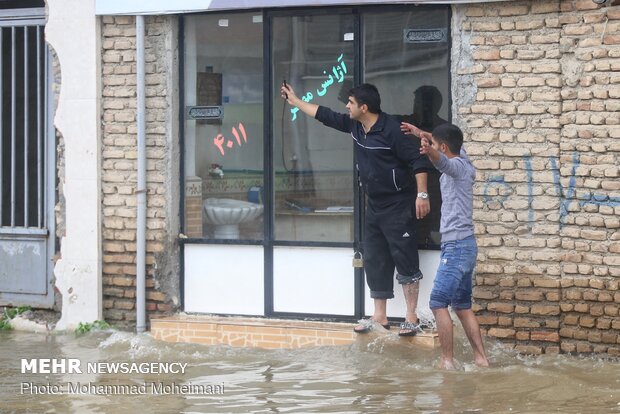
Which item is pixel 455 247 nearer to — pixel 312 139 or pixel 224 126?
pixel 312 139

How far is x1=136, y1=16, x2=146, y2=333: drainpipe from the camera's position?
31.3 feet

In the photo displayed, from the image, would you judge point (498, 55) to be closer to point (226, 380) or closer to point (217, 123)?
point (217, 123)

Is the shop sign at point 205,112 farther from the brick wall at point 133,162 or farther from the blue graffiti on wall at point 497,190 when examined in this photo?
the blue graffiti on wall at point 497,190

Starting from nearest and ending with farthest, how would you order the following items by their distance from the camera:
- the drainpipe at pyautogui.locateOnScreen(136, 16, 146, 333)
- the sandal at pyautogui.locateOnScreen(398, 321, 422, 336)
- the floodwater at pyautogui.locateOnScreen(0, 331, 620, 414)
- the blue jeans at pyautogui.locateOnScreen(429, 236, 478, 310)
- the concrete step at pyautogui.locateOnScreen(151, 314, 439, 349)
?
the floodwater at pyautogui.locateOnScreen(0, 331, 620, 414) < the blue jeans at pyautogui.locateOnScreen(429, 236, 478, 310) < the sandal at pyautogui.locateOnScreen(398, 321, 422, 336) < the concrete step at pyautogui.locateOnScreen(151, 314, 439, 349) < the drainpipe at pyautogui.locateOnScreen(136, 16, 146, 333)

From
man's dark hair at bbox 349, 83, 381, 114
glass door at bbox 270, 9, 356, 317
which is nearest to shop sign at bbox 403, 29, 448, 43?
glass door at bbox 270, 9, 356, 317

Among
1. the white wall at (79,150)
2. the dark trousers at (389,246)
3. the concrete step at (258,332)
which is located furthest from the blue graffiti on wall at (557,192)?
the white wall at (79,150)

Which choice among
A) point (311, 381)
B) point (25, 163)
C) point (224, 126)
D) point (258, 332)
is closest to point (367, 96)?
point (224, 126)

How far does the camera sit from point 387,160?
8.64 meters

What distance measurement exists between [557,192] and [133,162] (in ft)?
11.8

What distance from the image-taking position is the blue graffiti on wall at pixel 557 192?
8266 millimetres

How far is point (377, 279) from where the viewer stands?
879cm

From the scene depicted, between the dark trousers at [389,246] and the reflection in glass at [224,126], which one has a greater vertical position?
the reflection in glass at [224,126]

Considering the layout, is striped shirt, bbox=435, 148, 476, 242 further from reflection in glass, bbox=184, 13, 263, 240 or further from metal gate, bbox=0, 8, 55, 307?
metal gate, bbox=0, 8, 55, 307

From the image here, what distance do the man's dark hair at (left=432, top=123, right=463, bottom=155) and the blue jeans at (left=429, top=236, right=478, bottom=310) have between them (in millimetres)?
659
